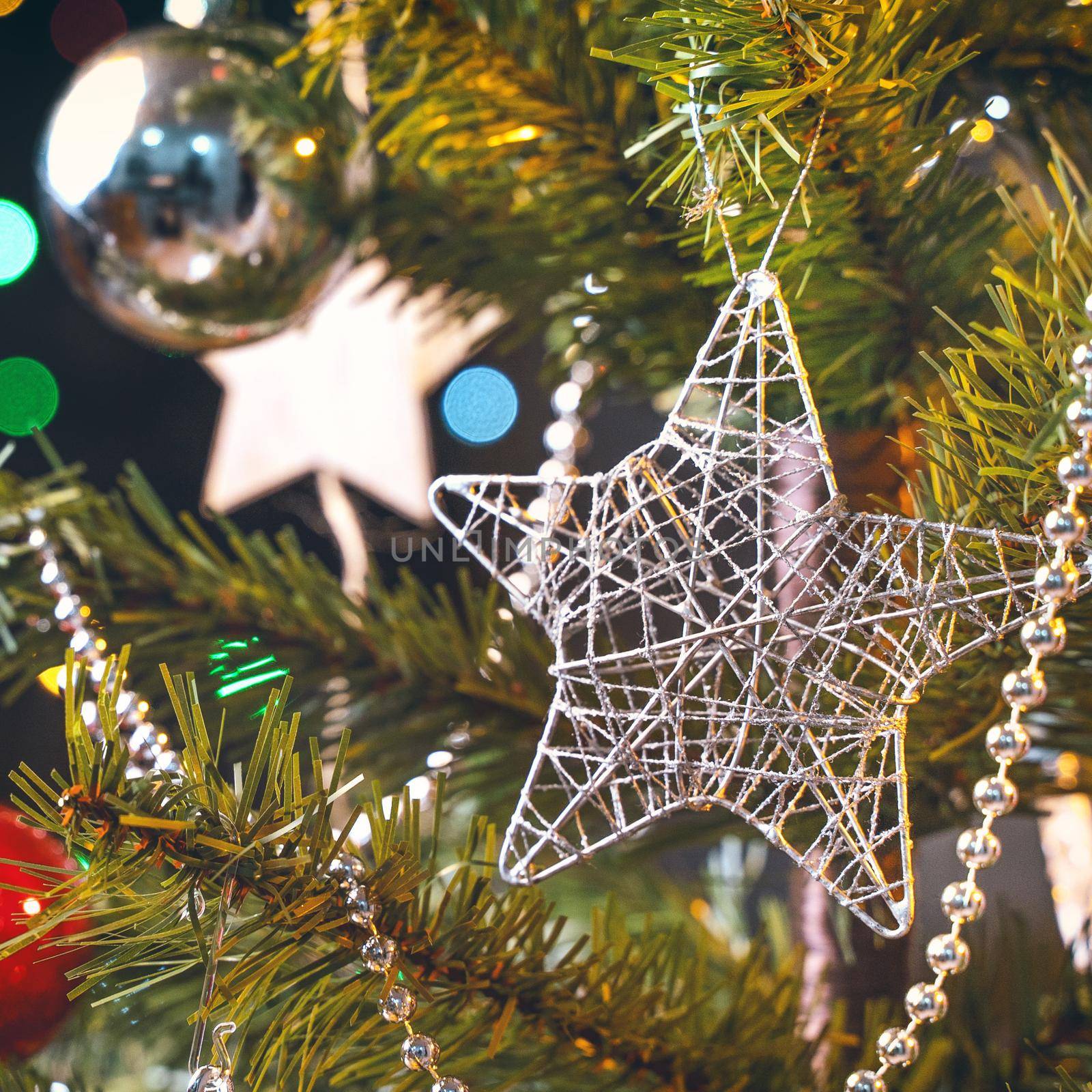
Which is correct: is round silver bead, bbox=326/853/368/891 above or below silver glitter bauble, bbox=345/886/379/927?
above

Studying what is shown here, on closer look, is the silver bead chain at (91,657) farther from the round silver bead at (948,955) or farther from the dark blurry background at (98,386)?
the dark blurry background at (98,386)

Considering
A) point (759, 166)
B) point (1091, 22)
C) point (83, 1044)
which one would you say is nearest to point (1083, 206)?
point (1091, 22)

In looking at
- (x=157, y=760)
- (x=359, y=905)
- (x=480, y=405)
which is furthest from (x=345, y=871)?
(x=480, y=405)

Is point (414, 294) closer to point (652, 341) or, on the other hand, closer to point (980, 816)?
point (652, 341)

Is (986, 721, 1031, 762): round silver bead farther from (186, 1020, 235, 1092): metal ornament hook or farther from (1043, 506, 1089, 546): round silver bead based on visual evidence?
(186, 1020, 235, 1092): metal ornament hook

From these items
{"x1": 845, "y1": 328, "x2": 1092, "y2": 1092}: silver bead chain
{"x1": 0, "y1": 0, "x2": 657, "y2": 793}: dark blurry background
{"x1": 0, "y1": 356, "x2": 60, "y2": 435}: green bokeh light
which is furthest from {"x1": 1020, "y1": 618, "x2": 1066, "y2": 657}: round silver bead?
{"x1": 0, "y1": 356, "x2": 60, "y2": 435}: green bokeh light

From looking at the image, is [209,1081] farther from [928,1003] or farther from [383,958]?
[928,1003]

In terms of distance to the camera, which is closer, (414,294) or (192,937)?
(192,937)
